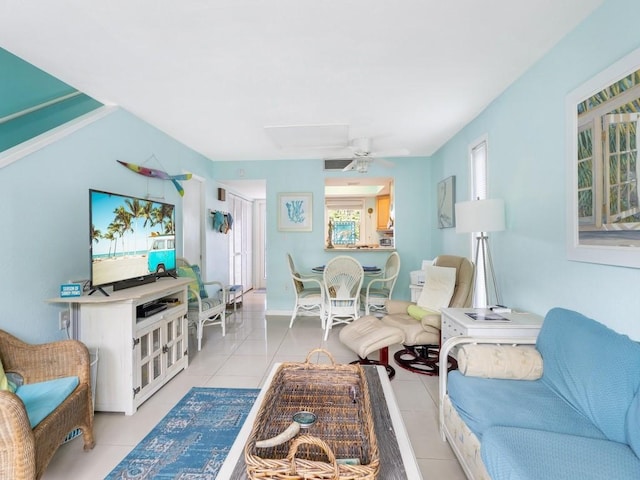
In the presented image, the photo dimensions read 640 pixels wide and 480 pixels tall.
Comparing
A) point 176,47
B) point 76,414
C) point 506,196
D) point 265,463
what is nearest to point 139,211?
point 176,47

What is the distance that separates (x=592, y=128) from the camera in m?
1.74

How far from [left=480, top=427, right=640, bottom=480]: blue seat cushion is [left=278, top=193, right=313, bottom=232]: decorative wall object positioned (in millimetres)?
4109

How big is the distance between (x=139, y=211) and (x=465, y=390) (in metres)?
2.71

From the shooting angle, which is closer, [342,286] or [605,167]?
[605,167]

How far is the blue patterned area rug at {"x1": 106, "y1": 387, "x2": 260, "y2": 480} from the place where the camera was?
170 cm

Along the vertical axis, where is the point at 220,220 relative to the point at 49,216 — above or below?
above

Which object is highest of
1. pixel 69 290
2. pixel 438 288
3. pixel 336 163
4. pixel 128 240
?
pixel 336 163

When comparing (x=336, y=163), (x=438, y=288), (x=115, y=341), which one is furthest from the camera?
(x=336, y=163)

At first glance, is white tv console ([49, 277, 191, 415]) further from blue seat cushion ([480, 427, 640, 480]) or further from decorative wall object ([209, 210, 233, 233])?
decorative wall object ([209, 210, 233, 233])

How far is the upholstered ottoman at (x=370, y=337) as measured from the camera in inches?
101

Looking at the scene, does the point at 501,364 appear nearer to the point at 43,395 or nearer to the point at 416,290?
the point at 43,395

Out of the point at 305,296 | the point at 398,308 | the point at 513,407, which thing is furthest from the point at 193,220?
the point at 513,407

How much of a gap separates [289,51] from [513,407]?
2.39m

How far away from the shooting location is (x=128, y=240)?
2.58m
